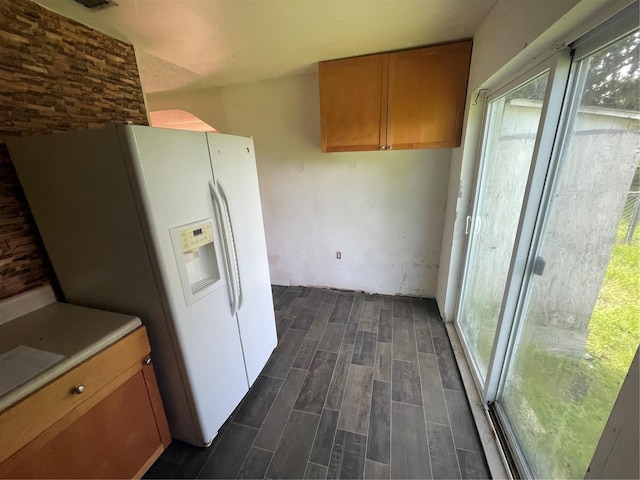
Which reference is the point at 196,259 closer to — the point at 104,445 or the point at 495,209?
the point at 104,445

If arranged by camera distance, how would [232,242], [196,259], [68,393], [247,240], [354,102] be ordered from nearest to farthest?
[68,393]
[196,259]
[232,242]
[247,240]
[354,102]

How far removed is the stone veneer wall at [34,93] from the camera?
3.75 ft

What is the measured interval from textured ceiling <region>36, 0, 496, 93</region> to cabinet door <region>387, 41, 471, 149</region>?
0.09 m

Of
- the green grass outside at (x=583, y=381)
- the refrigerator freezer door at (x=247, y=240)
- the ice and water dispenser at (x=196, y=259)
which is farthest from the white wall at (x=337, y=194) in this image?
the ice and water dispenser at (x=196, y=259)

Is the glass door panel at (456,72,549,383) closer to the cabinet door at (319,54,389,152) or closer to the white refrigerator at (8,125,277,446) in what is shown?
the cabinet door at (319,54,389,152)

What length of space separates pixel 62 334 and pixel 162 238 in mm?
587

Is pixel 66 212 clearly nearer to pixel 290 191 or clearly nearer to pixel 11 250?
pixel 11 250

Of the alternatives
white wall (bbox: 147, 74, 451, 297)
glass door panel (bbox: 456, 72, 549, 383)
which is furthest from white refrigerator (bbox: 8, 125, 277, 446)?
glass door panel (bbox: 456, 72, 549, 383)

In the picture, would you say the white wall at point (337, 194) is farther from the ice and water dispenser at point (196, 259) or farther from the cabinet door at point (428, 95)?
the ice and water dispenser at point (196, 259)

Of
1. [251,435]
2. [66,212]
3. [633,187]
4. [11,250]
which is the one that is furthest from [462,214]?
[11,250]

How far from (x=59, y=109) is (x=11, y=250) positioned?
0.77 meters

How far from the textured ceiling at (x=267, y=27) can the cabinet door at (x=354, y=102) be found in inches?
3.9

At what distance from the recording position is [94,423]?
0.98m

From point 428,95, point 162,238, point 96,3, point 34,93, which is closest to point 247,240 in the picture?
point 162,238
